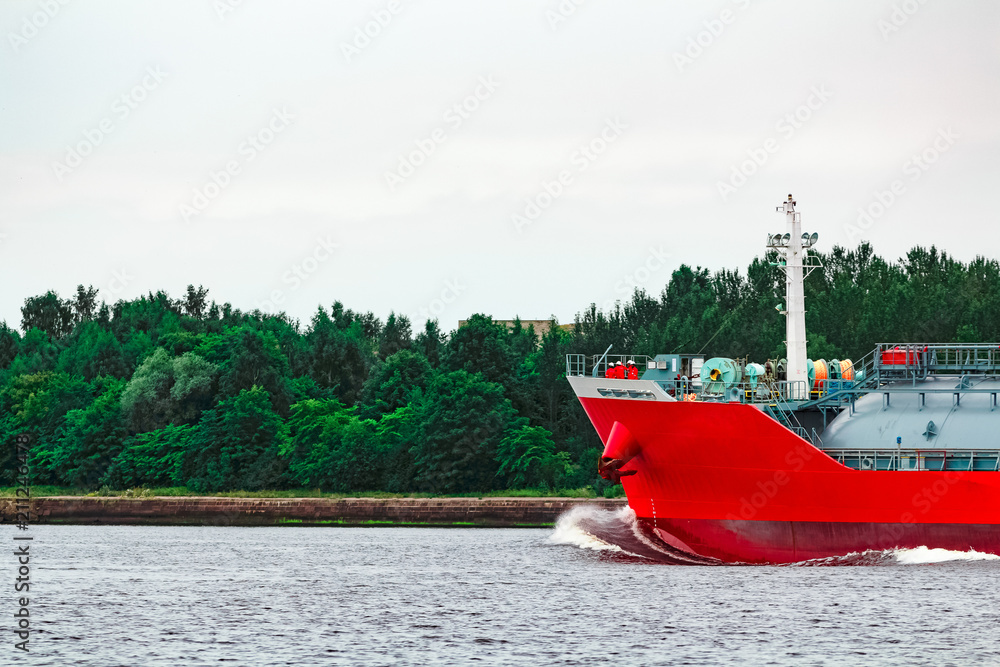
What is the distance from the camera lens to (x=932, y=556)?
39.7m

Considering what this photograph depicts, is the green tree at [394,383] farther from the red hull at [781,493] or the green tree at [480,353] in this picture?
the red hull at [781,493]

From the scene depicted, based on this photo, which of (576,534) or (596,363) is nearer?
(596,363)

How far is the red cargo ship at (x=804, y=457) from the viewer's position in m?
39.5

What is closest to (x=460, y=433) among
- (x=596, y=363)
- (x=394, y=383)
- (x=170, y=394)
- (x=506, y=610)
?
(x=394, y=383)

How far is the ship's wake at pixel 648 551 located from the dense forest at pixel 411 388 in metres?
22.6

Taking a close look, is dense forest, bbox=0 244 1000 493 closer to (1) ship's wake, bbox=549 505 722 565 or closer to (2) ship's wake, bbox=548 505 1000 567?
(1) ship's wake, bbox=549 505 722 565

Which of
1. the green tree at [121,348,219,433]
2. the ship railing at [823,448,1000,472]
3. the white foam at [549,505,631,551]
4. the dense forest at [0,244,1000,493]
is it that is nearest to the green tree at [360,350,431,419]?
the dense forest at [0,244,1000,493]

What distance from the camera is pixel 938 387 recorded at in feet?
139

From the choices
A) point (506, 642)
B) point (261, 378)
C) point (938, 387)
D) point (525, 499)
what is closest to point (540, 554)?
point (938, 387)

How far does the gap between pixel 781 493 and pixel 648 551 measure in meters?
6.06

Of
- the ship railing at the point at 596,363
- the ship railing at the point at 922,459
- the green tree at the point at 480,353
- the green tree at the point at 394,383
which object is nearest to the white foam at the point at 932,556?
the ship railing at the point at 922,459

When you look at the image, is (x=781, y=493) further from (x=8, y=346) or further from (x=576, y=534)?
(x=8, y=346)

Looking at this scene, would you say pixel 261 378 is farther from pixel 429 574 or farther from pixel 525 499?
pixel 429 574

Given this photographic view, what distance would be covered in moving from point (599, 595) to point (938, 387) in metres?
13.3
